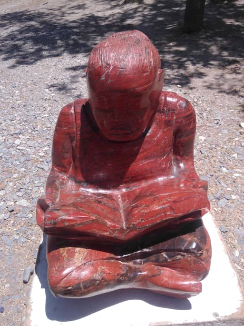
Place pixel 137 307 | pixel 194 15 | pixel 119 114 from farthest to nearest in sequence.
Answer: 1. pixel 194 15
2. pixel 137 307
3. pixel 119 114

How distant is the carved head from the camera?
1.74m

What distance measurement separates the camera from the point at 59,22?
860 centimetres

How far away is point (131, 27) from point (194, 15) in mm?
1490

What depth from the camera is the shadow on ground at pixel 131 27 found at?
6203mm

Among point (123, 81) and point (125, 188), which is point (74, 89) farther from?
point (123, 81)

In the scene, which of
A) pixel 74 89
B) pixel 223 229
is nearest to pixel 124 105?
pixel 223 229

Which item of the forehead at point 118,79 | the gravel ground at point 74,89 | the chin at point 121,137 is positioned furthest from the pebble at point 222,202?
the forehead at point 118,79

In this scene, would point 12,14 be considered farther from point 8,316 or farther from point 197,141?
point 8,316

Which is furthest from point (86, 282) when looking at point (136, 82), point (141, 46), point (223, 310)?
point (141, 46)

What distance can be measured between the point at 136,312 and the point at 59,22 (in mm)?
7843

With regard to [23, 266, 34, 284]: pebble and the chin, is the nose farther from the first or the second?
[23, 266, 34, 284]: pebble

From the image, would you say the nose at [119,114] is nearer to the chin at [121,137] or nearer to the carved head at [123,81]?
the carved head at [123,81]

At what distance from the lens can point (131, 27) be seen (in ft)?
25.5

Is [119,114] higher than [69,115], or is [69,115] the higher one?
[119,114]
